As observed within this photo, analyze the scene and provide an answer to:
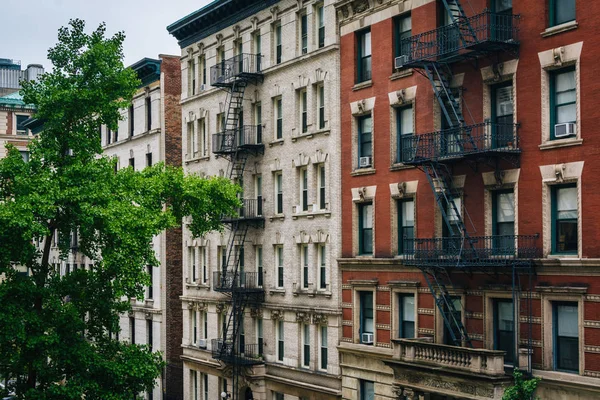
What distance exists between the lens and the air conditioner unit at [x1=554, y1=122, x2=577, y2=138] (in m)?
27.1

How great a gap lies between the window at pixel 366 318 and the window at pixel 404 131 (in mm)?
6075

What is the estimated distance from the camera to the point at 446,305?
31.8m

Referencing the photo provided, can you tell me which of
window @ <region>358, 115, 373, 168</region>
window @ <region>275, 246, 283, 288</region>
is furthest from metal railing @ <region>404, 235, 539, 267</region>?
window @ <region>275, 246, 283, 288</region>

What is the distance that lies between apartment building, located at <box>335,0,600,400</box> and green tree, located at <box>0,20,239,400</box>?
871 cm

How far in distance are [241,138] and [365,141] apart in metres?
10.2

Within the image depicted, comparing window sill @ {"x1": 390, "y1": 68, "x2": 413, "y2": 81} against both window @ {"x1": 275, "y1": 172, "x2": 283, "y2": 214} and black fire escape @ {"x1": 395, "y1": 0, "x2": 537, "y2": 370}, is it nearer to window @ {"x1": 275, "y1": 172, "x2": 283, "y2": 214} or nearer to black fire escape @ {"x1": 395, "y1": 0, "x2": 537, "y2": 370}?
black fire escape @ {"x1": 395, "y1": 0, "x2": 537, "y2": 370}

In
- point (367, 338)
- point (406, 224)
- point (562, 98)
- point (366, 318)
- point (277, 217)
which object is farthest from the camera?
point (277, 217)

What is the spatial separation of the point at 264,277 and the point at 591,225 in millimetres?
21295

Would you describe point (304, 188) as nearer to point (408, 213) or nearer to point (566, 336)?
point (408, 213)

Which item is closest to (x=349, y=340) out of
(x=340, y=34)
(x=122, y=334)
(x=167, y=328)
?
(x=340, y=34)

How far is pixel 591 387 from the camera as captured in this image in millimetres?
26062

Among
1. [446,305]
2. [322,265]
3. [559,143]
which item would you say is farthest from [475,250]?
[322,265]

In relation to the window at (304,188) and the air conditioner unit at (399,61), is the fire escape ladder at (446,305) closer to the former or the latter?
the air conditioner unit at (399,61)

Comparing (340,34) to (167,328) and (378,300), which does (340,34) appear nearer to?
(378,300)
